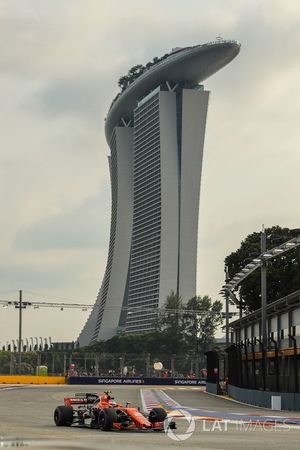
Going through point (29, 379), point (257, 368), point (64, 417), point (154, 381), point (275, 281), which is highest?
point (275, 281)

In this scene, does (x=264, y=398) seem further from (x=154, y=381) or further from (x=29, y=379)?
(x=29, y=379)

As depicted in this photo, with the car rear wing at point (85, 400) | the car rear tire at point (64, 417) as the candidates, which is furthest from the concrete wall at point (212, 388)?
the car rear tire at point (64, 417)

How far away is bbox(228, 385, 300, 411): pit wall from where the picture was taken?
4016 centimetres

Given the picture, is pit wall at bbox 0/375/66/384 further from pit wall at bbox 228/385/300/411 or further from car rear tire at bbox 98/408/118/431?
car rear tire at bbox 98/408/118/431

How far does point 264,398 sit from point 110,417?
75.2 feet

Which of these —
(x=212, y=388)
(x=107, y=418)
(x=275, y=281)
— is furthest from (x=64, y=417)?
(x=275, y=281)

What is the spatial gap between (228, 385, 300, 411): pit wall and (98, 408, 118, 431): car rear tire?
58.6 ft

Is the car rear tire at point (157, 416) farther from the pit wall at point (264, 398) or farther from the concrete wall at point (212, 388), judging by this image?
the concrete wall at point (212, 388)

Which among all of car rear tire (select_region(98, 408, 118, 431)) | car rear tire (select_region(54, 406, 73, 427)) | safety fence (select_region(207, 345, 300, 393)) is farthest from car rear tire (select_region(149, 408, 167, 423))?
safety fence (select_region(207, 345, 300, 393))

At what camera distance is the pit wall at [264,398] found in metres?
40.2

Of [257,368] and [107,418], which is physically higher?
[257,368]

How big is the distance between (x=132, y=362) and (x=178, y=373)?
5973mm

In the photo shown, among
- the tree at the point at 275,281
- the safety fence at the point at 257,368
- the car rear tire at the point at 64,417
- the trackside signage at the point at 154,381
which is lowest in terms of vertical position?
the car rear tire at the point at 64,417

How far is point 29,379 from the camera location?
3999 inches
